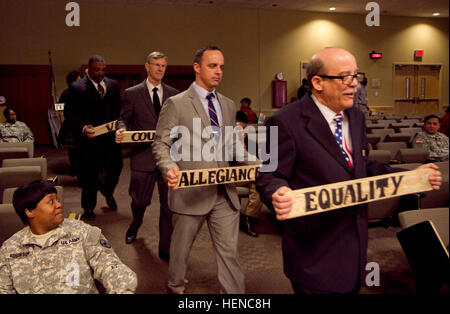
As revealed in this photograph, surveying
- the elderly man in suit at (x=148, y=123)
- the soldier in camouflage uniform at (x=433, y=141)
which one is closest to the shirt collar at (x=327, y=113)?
the elderly man in suit at (x=148, y=123)

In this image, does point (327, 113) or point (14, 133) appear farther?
point (14, 133)

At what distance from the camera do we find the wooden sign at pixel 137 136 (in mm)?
2939

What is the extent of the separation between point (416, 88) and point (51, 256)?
1489 centimetres

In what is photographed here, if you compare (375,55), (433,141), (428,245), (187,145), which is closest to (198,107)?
(187,145)

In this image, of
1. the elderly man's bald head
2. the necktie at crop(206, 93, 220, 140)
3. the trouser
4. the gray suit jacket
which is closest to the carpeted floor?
the trouser

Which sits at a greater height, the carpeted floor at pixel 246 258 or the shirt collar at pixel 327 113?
the shirt collar at pixel 327 113

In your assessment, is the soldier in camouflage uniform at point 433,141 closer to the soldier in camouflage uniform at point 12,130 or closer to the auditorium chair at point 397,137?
the auditorium chair at point 397,137

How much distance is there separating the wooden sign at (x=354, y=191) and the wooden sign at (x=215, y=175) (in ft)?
2.54

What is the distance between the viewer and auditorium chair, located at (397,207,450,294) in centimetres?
205

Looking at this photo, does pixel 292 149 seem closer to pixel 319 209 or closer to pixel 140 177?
pixel 319 209

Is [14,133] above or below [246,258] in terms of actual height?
above

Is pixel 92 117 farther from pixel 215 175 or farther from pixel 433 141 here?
pixel 433 141

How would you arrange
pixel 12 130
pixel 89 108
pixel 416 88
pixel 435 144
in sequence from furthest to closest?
pixel 416 88 < pixel 12 130 < pixel 435 144 < pixel 89 108

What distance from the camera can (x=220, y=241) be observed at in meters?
2.27
